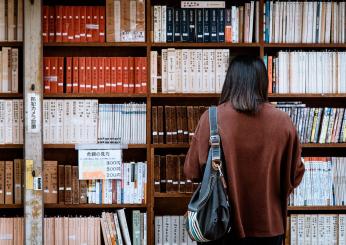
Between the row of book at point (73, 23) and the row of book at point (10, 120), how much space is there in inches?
19.8

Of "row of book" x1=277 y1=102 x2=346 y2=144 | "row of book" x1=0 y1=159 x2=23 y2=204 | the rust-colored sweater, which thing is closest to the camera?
the rust-colored sweater

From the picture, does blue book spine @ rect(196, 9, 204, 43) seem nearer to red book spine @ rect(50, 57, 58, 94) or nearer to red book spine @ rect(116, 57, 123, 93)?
red book spine @ rect(116, 57, 123, 93)

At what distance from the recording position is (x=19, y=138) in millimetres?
3510

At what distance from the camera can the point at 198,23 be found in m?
3.55

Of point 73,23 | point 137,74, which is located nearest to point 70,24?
point 73,23

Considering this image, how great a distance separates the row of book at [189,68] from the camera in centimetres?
354

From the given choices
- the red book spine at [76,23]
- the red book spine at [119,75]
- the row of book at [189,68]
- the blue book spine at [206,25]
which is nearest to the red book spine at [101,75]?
the red book spine at [119,75]

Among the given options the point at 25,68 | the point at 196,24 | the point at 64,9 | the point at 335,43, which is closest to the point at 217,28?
the point at 196,24

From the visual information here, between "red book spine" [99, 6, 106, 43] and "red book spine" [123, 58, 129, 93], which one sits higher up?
"red book spine" [99, 6, 106, 43]

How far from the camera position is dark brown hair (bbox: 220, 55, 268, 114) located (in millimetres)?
2283

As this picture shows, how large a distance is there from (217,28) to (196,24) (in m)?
0.15

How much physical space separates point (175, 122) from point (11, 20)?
134cm

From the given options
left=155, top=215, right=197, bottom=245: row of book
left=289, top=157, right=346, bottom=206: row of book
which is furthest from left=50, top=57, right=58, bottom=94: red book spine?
left=289, top=157, right=346, bottom=206: row of book

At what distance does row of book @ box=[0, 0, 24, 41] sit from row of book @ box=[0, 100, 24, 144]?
0.46 meters
